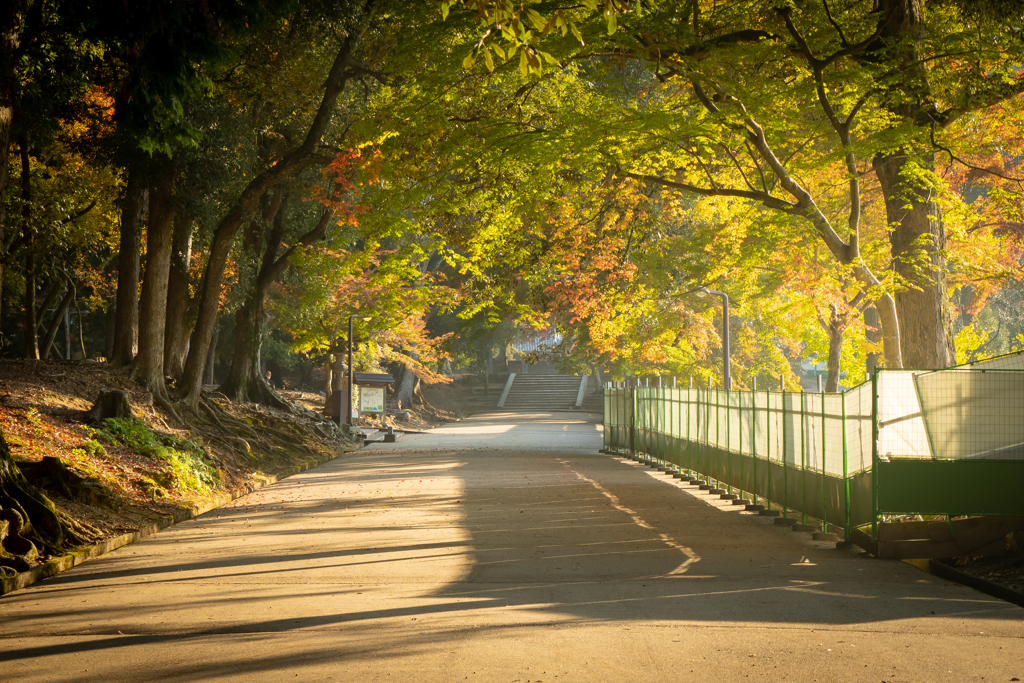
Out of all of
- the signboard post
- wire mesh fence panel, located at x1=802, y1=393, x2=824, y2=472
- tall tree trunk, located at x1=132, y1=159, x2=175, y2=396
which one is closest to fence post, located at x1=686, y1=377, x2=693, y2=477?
wire mesh fence panel, located at x1=802, y1=393, x2=824, y2=472

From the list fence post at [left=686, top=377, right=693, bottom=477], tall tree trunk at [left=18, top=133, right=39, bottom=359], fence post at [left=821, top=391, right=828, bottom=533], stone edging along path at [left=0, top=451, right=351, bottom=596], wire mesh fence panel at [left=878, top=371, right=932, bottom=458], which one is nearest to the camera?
stone edging along path at [left=0, top=451, right=351, bottom=596]

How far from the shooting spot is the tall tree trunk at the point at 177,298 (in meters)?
21.8

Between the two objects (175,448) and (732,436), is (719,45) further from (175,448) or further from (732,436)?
(175,448)

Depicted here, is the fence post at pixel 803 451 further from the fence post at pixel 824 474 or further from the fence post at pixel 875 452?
the fence post at pixel 875 452

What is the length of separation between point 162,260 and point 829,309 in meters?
21.5

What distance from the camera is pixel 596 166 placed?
1806 cm

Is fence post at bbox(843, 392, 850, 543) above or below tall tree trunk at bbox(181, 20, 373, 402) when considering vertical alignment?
below

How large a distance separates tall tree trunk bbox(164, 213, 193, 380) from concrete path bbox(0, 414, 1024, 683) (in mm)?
10073

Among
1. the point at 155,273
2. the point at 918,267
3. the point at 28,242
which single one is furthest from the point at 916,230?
the point at 28,242

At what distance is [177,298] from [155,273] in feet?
9.71

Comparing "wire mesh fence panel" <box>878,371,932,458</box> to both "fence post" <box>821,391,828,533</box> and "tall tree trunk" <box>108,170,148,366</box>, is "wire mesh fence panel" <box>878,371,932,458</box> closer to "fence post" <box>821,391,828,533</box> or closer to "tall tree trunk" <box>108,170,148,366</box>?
"fence post" <box>821,391,828,533</box>

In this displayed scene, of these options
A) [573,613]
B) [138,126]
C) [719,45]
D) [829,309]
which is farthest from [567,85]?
[829,309]

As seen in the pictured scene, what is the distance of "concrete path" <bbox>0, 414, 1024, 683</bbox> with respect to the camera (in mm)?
5785

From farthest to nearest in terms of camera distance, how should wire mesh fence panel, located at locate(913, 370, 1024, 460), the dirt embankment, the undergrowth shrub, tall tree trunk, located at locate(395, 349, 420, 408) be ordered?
tall tree trunk, located at locate(395, 349, 420, 408) < the undergrowth shrub < the dirt embankment < wire mesh fence panel, located at locate(913, 370, 1024, 460)
